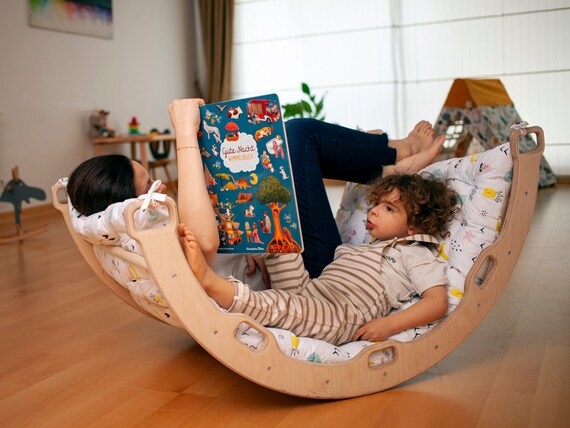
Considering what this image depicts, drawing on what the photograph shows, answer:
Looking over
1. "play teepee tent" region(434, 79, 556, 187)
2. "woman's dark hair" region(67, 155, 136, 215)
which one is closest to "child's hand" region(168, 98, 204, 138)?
"woman's dark hair" region(67, 155, 136, 215)

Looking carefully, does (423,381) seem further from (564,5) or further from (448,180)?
(564,5)

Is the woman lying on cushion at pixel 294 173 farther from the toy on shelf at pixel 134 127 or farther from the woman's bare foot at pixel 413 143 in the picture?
the toy on shelf at pixel 134 127

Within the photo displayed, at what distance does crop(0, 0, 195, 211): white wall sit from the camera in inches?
185

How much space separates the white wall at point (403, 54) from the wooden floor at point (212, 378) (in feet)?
10.4

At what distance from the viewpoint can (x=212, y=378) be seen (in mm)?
1715

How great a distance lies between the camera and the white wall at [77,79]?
471cm

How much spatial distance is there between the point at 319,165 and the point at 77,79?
12.8ft

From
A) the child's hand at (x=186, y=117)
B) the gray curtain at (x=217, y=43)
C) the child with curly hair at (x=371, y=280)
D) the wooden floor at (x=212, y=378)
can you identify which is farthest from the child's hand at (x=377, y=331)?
the gray curtain at (x=217, y=43)

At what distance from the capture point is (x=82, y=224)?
150 cm

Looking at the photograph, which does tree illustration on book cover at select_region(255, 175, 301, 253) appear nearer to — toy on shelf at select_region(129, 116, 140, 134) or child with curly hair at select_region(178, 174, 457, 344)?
child with curly hair at select_region(178, 174, 457, 344)

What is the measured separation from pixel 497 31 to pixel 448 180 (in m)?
3.99

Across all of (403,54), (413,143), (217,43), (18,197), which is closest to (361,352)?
(413,143)

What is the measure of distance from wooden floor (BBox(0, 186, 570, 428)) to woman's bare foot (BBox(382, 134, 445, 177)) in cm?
50

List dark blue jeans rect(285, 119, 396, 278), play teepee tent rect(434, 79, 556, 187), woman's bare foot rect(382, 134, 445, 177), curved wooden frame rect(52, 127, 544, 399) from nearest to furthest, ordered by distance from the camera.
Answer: curved wooden frame rect(52, 127, 544, 399) → dark blue jeans rect(285, 119, 396, 278) → woman's bare foot rect(382, 134, 445, 177) → play teepee tent rect(434, 79, 556, 187)
